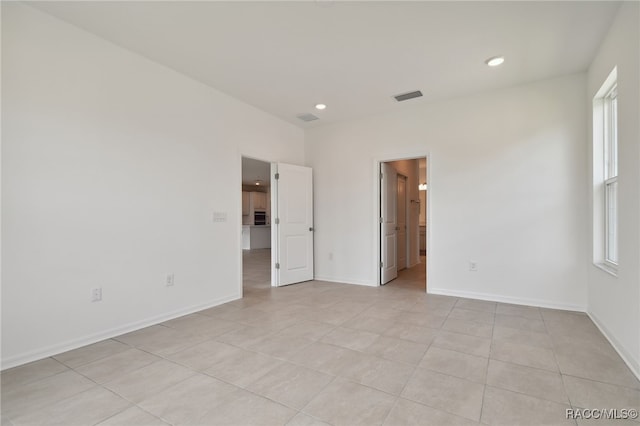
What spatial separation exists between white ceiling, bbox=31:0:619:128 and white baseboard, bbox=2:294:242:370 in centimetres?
271

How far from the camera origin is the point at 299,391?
75.4 inches

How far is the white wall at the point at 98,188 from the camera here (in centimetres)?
228

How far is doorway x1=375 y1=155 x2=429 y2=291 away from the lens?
491 cm

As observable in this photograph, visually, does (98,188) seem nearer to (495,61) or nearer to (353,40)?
(353,40)

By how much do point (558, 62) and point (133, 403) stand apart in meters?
4.78

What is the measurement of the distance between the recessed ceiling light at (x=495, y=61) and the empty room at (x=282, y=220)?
0.26 feet

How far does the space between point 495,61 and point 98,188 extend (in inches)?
162

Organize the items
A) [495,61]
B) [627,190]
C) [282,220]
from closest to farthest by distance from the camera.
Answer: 1. [627,190]
2. [495,61]
3. [282,220]

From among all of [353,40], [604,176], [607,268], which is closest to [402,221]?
[604,176]

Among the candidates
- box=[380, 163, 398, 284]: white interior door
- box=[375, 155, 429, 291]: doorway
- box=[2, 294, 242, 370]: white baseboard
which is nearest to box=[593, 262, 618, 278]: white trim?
box=[375, 155, 429, 291]: doorway

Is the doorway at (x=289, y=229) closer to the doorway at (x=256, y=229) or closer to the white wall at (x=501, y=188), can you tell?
the doorway at (x=256, y=229)

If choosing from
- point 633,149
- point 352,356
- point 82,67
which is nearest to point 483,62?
point 633,149

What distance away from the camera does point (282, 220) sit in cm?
485

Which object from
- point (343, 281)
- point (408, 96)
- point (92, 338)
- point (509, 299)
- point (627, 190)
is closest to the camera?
point (627, 190)
